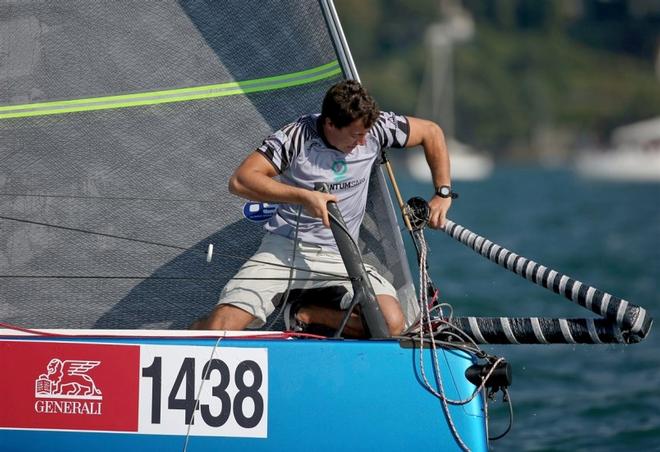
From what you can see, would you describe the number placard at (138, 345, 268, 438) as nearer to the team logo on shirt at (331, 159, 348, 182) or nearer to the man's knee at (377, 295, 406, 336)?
the man's knee at (377, 295, 406, 336)

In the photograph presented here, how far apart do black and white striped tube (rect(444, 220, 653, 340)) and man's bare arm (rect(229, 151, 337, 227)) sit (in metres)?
0.58

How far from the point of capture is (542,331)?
3.72 metres

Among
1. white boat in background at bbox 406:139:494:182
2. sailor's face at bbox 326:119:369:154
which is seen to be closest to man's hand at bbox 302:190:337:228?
sailor's face at bbox 326:119:369:154

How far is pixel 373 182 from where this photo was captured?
437 centimetres

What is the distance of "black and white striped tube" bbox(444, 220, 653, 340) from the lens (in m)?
3.63

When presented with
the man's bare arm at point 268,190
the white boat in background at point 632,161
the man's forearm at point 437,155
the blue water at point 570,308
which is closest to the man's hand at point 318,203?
the man's bare arm at point 268,190

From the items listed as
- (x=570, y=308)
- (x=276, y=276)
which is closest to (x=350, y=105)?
(x=276, y=276)

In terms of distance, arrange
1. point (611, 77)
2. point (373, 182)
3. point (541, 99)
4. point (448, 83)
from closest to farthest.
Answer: point (373, 182) < point (448, 83) < point (541, 99) < point (611, 77)

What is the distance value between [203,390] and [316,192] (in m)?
0.64

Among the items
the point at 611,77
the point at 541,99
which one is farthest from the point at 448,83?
the point at 611,77

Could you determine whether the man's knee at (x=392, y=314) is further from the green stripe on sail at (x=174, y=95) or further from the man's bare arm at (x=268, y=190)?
the green stripe on sail at (x=174, y=95)

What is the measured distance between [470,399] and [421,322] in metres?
0.25

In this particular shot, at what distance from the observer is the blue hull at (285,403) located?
3.54 m

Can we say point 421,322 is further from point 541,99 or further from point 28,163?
point 541,99
